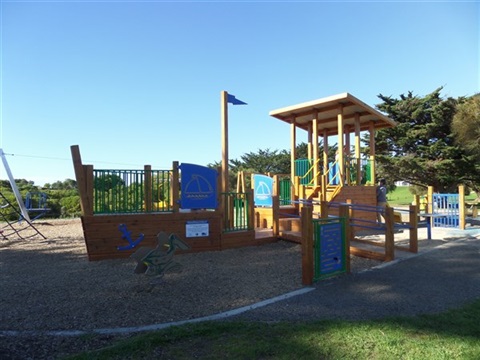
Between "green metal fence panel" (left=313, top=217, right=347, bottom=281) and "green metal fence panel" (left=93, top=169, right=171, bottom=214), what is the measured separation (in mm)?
4299

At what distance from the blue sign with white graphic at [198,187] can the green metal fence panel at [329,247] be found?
11.9ft

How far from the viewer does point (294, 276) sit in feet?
21.7

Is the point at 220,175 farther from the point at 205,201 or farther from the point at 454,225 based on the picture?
the point at 454,225

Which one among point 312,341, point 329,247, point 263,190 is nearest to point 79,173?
point 329,247

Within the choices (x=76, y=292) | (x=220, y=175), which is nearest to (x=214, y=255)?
(x=220, y=175)

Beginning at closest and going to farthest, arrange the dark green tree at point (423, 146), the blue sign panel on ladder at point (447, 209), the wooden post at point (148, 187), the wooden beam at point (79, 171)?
the wooden beam at point (79, 171), the wooden post at point (148, 187), the blue sign panel on ladder at point (447, 209), the dark green tree at point (423, 146)

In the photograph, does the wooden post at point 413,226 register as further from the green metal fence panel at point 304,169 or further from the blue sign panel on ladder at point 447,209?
the green metal fence panel at point 304,169

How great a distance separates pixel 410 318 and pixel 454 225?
1135cm

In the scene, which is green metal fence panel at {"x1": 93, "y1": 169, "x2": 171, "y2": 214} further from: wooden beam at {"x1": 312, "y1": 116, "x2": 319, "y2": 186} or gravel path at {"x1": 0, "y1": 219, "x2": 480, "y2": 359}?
wooden beam at {"x1": 312, "y1": 116, "x2": 319, "y2": 186}

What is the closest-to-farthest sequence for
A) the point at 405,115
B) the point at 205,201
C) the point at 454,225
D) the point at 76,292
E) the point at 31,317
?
1. the point at 31,317
2. the point at 76,292
3. the point at 205,201
4. the point at 454,225
5. the point at 405,115

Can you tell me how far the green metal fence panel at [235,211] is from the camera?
9625 mm

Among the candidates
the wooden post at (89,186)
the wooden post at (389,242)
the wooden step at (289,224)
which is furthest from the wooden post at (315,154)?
the wooden post at (89,186)

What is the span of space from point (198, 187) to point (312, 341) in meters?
5.98

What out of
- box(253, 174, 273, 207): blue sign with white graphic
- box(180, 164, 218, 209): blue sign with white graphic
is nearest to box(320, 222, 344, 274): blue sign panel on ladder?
box(180, 164, 218, 209): blue sign with white graphic
